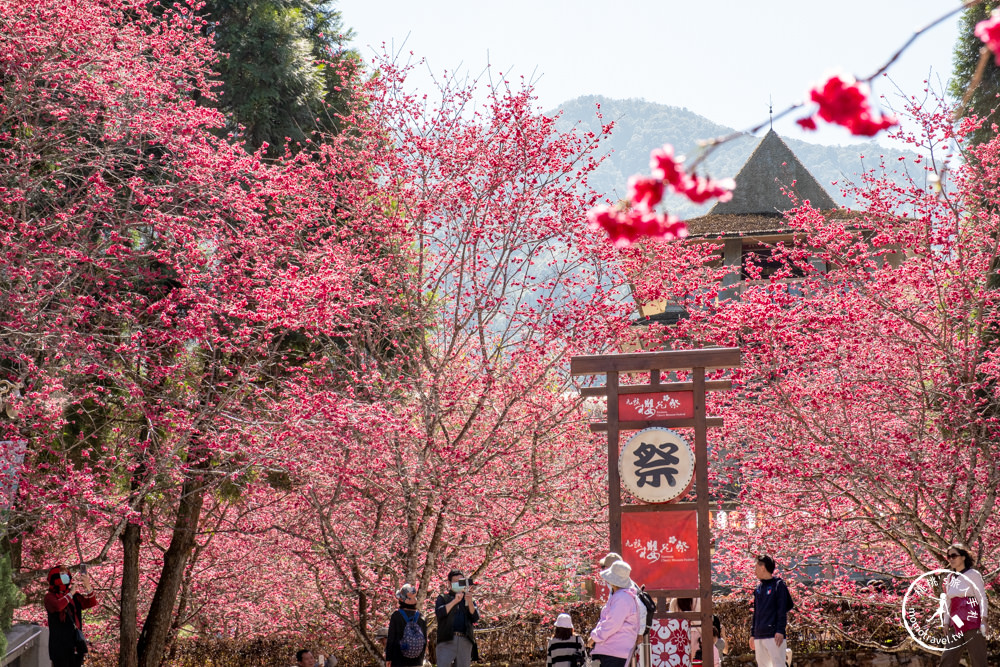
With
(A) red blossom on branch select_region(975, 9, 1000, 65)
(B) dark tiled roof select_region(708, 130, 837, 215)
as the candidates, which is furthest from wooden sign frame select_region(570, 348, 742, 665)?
(B) dark tiled roof select_region(708, 130, 837, 215)

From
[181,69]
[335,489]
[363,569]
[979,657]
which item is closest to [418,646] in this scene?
[335,489]

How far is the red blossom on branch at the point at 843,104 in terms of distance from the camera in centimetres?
255

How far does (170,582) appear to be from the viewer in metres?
13.6

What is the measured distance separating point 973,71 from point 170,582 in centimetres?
1548

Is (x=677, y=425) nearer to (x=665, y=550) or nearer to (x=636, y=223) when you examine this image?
(x=665, y=550)

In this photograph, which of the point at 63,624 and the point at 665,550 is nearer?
the point at 63,624

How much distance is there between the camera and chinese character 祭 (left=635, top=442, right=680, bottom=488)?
964 cm

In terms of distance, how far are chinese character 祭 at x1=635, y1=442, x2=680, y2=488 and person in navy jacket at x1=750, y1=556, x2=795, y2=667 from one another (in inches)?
51.0

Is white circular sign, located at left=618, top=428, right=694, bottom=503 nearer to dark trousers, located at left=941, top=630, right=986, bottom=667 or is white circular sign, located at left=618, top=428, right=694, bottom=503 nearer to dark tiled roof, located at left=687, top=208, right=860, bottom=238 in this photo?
dark trousers, located at left=941, top=630, right=986, bottom=667

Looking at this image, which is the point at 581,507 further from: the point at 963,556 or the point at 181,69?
the point at 181,69

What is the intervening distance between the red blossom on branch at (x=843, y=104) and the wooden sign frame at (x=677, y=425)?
7.19 metres

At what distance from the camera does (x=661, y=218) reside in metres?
2.86

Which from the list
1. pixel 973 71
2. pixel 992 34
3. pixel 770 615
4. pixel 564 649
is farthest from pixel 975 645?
pixel 973 71

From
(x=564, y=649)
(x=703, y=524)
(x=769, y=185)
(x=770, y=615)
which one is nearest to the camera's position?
(x=770, y=615)
